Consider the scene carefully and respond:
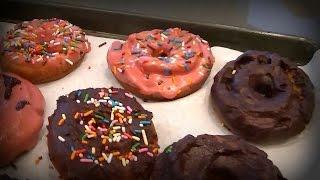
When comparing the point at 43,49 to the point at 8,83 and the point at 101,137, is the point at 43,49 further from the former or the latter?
the point at 101,137

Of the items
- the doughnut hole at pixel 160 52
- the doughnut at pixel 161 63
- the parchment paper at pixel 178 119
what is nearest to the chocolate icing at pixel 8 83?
the parchment paper at pixel 178 119

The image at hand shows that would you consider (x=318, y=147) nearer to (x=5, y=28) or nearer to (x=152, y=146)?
(x=152, y=146)

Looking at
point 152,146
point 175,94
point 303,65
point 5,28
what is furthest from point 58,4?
point 303,65

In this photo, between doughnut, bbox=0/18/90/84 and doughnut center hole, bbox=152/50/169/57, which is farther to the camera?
doughnut center hole, bbox=152/50/169/57

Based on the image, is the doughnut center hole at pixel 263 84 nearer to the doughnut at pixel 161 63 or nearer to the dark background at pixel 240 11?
the doughnut at pixel 161 63

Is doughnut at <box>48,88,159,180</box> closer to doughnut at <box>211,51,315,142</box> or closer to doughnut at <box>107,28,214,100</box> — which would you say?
doughnut at <box>107,28,214,100</box>

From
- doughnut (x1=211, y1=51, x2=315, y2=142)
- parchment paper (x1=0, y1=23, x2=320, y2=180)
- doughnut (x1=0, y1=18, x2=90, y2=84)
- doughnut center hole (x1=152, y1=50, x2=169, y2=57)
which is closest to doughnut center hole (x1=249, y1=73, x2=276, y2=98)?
doughnut (x1=211, y1=51, x2=315, y2=142)

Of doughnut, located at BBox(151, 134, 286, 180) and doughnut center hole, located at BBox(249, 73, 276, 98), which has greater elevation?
doughnut center hole, located at BBox(249, 73, 276, 98)
